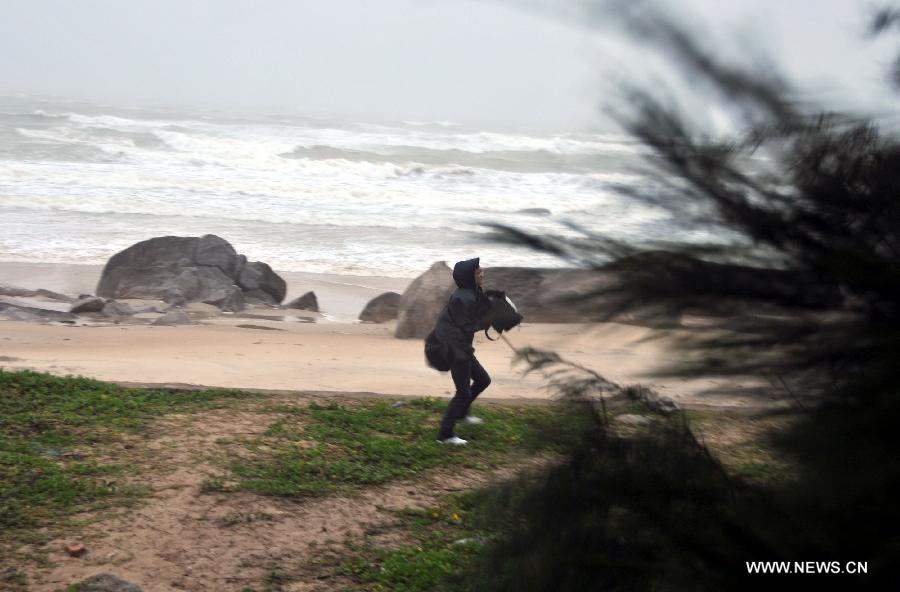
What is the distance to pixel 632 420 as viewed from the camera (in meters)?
2.27

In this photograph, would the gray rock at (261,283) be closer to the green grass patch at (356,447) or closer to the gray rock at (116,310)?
the gray rock at (116,310)

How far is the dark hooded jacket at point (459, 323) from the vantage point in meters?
7.53

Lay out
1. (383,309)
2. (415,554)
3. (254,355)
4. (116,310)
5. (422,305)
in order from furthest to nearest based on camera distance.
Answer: (383,309), (116,310), (422,305), (254,355), (415,554)

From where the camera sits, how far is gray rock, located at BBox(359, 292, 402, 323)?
48.5 feet

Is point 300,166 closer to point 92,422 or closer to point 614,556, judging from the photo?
point 92,422

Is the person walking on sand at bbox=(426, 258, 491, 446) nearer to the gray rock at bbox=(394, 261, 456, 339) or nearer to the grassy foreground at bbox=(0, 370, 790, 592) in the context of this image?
the grassy foreground at bbox=(0, 370, 790, 592)

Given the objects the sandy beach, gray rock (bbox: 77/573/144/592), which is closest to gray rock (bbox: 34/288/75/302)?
the sandy beach

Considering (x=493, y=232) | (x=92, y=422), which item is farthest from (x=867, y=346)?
(x=92, y=422)

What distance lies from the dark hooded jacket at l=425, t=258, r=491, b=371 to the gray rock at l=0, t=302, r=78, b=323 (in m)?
7.28

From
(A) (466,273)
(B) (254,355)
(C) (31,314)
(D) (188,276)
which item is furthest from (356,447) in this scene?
(D) (188,276)

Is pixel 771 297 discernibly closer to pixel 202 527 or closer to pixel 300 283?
pixel 202 527

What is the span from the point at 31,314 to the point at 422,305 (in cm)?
490

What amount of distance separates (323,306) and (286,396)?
24.4 ft

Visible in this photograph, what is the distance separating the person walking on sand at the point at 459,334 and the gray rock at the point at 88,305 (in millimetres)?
7744
